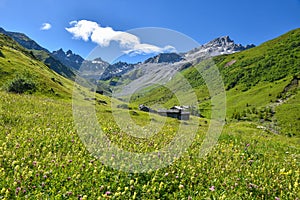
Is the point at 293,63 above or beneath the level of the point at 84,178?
above

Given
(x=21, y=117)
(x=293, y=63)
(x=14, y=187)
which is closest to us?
(x=14, y=187)

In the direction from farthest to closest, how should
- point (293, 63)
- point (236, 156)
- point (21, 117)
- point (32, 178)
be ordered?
point (293, 63), point (21, 117), point (236, 156), point (32, 178)

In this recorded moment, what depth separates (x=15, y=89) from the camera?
255 ft

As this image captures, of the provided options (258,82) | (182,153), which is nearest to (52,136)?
(182,153)

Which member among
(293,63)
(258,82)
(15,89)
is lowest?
(15,89)

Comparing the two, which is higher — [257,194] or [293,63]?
[293,63]

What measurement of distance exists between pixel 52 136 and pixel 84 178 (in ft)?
11.4

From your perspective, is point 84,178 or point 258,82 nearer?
point 84,178

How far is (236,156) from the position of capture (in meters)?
9.88

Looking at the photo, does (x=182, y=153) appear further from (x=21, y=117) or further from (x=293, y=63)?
(x=293, y=63)

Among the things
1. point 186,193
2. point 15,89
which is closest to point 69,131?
point 186,193

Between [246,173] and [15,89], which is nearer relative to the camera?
[246,173]

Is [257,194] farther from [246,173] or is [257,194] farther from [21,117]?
[21,117]

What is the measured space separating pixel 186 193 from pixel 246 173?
258cm
